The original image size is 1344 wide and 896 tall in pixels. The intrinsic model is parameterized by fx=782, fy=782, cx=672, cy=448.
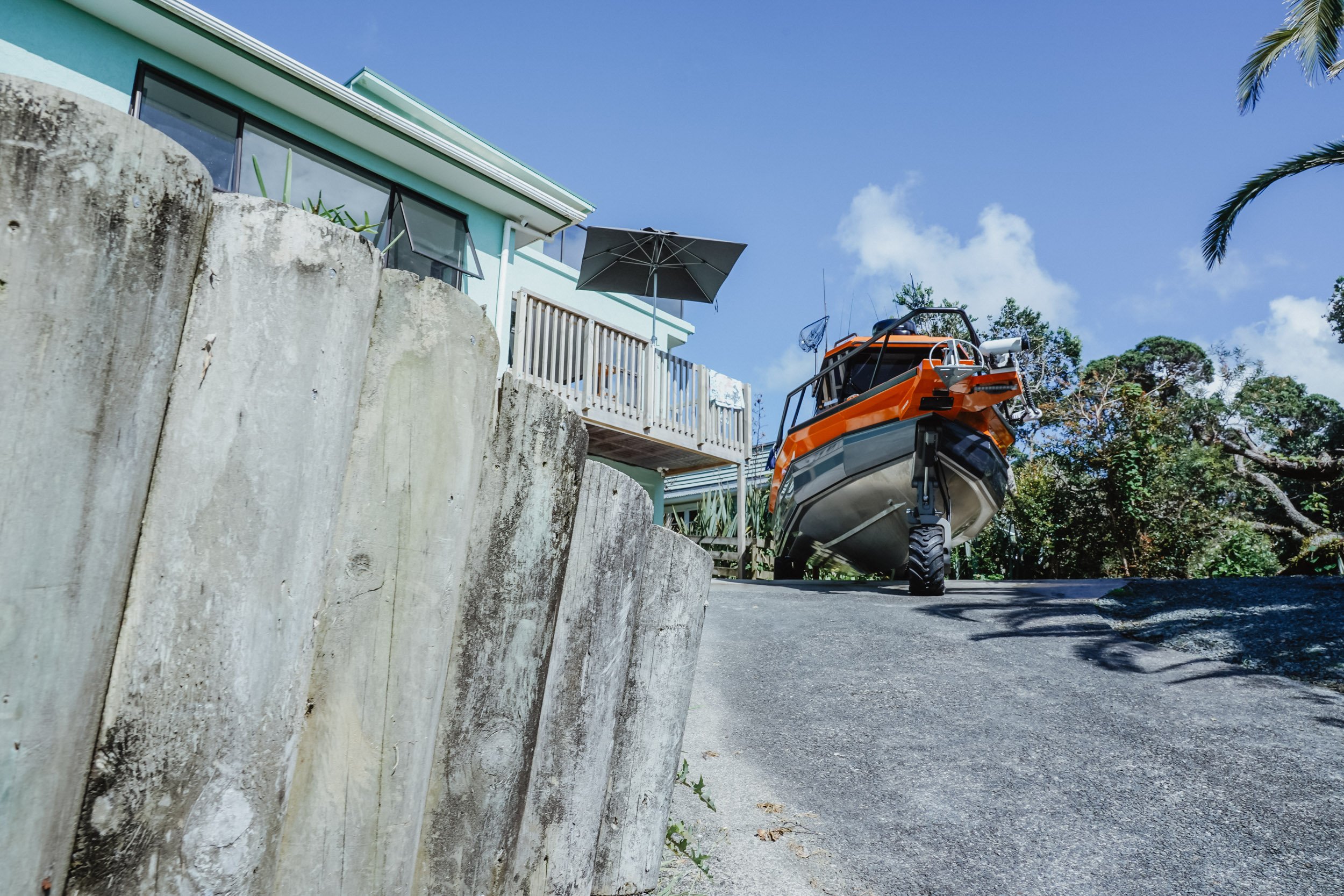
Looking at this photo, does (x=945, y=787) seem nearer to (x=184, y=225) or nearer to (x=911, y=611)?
(x=184, y=225)

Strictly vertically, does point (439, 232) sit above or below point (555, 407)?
above

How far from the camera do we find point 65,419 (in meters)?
1.09

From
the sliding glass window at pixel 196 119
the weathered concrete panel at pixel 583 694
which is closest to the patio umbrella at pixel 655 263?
the sliding glass window at pixel 196 119

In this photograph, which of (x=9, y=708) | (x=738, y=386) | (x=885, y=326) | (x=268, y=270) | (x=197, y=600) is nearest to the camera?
(x=9, y=708)

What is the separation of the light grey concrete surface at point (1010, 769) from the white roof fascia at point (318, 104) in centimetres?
698

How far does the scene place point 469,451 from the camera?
1.54 meters

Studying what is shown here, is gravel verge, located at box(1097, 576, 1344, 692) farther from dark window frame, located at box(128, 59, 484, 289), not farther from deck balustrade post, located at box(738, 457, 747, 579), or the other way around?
dark window frame, located at box(128, 59, 484, 289)

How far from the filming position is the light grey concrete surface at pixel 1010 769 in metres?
2.68

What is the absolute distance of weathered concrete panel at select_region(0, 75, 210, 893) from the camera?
105 cm

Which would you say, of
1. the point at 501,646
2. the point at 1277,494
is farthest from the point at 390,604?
the point at 1277,494

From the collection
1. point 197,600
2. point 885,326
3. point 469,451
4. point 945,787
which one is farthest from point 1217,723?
point 885,326

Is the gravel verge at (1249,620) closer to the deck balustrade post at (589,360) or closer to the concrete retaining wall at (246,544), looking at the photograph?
the concrete retaining wall at (246,544)

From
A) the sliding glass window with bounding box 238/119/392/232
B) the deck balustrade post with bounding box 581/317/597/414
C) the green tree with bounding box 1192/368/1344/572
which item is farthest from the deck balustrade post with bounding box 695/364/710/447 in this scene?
the green tree with bounding box 1192/368/1344/572

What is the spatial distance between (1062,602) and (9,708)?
8.02 meters
